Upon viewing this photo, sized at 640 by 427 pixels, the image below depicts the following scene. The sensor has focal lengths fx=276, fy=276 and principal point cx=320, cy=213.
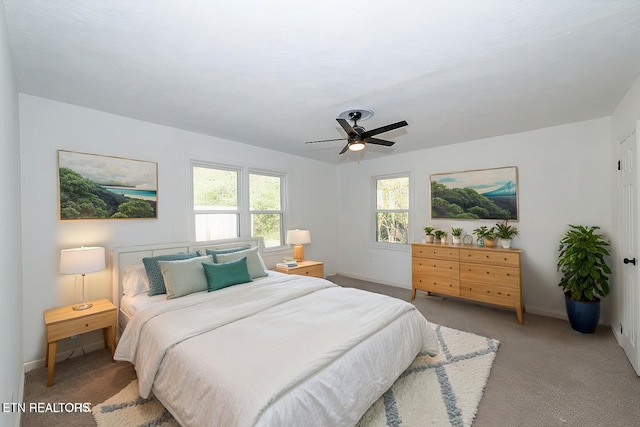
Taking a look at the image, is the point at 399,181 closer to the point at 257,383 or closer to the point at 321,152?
the point at 321,152

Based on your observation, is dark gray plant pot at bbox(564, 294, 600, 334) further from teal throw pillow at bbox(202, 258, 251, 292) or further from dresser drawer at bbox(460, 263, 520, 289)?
teal throw pillow at bbox(202, 258, 251, 292)

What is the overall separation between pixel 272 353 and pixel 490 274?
3.24 m

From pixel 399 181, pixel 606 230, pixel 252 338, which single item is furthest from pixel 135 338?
pixel 606 230

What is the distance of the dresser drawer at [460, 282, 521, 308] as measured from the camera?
11.3 feet

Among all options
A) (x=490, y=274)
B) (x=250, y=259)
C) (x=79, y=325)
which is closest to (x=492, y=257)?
(x=490, y=274)

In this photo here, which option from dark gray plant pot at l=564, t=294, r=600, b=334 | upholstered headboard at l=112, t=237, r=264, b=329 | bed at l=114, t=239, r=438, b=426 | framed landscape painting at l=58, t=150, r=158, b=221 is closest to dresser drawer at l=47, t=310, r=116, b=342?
bed at l=114, t=239, r=438, b=426

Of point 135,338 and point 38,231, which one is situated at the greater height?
point 38,231

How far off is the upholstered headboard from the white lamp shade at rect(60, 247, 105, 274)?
1.04 feet

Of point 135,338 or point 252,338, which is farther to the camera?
point 135,338

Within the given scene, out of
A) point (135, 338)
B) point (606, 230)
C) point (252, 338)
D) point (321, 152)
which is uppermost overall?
point (321, 152)

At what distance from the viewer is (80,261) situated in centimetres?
250

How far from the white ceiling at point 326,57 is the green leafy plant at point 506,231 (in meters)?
1.51

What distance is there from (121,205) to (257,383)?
271cm

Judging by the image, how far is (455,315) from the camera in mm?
3723
